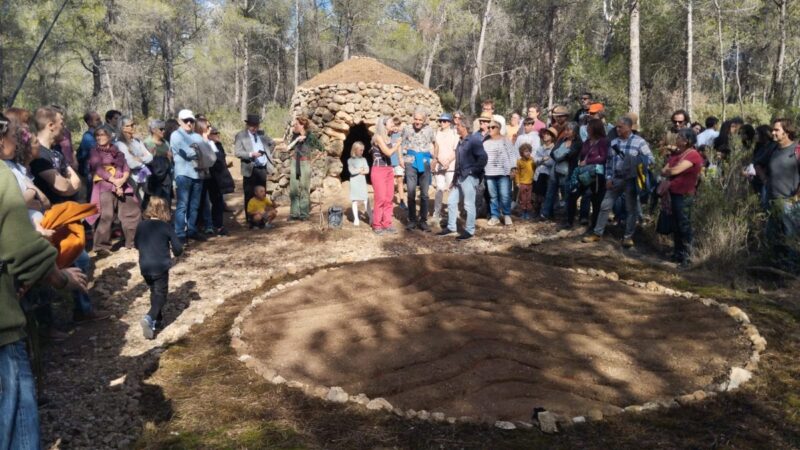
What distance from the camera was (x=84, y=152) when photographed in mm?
7754

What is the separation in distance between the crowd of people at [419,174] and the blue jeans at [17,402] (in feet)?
7.28

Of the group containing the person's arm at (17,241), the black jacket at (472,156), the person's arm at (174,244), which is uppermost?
the black jacket at (472,156)

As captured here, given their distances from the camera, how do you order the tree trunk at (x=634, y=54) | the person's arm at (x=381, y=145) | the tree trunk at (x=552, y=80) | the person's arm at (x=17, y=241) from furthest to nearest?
the tree trunk at (x=552, y=80) < the tree trunk at (x=634, y=54) < the person's arm at (x=381, y=145) < the person's arm at (x=17, y=241)

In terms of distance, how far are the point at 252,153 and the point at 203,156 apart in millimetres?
1241

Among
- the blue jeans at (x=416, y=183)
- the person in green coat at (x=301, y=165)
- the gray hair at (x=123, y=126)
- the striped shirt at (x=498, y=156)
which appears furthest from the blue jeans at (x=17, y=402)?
the person in green coat at (x=301, y=165)

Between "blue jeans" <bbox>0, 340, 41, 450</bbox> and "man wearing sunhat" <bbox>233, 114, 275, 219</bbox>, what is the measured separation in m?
7.06

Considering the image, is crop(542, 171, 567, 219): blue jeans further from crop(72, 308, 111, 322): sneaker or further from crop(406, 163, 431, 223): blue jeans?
crop(72, 308, 111, 322): sneaker

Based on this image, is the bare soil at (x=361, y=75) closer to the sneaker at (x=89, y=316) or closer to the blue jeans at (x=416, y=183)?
the blue jeans at (x=416, y=183)

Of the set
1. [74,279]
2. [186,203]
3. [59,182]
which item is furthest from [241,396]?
[186,203]

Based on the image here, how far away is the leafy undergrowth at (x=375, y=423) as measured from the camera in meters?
3.06

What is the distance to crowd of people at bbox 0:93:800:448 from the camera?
5.26m

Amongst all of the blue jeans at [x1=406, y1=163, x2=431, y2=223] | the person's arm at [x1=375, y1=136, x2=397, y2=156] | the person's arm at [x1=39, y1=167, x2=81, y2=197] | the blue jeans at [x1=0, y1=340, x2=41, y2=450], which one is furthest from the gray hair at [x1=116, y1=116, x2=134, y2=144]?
the blue jeans at [x1=0, y1=340, x2=41, y2=450]

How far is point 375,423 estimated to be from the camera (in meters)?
3.28

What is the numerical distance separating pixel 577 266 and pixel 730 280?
5.67ft
